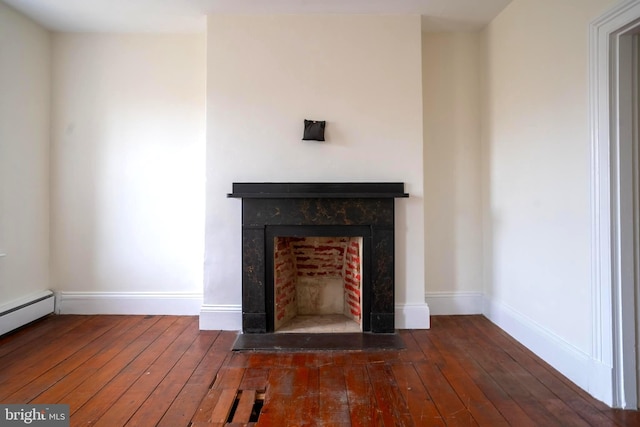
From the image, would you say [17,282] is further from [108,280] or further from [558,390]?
[558,390]

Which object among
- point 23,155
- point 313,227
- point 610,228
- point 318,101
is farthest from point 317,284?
point 23,155

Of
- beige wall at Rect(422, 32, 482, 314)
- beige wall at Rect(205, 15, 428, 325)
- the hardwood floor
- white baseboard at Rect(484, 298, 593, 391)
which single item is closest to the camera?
the hardwood floor

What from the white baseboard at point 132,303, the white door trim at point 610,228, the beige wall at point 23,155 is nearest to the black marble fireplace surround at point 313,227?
the white baseboard at point 132,303

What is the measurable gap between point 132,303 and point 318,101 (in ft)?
8.21

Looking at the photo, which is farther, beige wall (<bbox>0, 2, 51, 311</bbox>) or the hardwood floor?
beige wall (<bbox>0, 2, 51, 311</bbox>)

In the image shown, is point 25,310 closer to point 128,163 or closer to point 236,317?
point 128,163

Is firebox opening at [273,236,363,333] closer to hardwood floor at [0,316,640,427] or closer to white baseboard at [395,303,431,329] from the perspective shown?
white baseboard at [395,303,431,329]

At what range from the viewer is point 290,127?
296 centimetres

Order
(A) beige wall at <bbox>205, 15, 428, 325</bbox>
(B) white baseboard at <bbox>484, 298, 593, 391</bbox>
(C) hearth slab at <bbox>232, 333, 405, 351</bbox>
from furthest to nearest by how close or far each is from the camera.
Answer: (A) beige wall at <bbox>205, 15, 428, 325</bbox> < (C) hearth slab at <bbox>232, 333, 405, 351</bbox> < (B) white baseboard at <bbox>484, 298, 593, 391</bbox>

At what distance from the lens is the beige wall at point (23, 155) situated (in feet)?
9.38

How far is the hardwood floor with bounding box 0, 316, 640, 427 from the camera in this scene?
177 centimetres

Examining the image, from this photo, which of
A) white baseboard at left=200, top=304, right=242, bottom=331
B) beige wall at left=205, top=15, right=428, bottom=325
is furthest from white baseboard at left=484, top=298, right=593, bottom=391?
white baseboard at left=200, top=304, right=242, bottom=331

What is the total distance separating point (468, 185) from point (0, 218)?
3.96 m

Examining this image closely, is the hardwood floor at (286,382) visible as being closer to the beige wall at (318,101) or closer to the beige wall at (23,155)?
the beige wall at (23,155)
